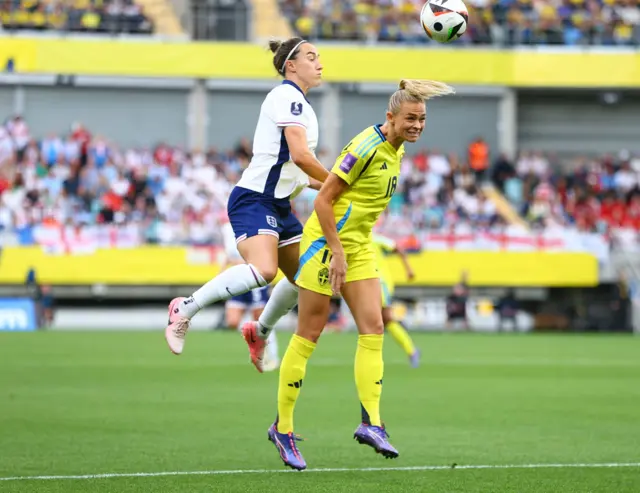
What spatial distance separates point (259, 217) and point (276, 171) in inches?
12.7

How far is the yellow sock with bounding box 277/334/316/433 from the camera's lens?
25.2 ft

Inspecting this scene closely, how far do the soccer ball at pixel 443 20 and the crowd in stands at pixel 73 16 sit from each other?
85.0ft

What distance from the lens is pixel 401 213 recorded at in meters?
30.9

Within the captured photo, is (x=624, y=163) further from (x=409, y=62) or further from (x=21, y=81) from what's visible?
(x=21, y=81)

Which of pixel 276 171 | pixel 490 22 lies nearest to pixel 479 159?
pixel 490 22

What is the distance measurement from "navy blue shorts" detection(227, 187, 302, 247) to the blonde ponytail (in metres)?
1.12

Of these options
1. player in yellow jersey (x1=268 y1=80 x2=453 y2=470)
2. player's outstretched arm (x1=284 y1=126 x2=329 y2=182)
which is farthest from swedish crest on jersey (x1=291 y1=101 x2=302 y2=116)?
player in yellow jersey (x1=268 y1=80 x2=453 y2=470)

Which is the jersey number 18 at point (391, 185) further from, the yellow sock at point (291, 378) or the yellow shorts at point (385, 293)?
the yellow shorts at point (385, 293)

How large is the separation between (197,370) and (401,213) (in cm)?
1538

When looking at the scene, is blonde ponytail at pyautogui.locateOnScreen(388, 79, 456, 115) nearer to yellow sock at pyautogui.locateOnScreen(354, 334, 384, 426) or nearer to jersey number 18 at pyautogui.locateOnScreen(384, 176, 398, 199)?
jersey number 18 at pyautogui.locateOnScreen(384, 176, 398, 199)

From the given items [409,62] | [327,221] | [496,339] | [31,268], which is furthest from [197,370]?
[409,62]

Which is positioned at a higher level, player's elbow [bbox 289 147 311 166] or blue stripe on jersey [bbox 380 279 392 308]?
player's elbow [bbox 289 147 311 166]

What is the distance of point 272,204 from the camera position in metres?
8.11

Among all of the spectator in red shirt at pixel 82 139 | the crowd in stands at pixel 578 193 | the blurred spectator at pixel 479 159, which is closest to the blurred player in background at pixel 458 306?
the crowd in stands at pixel 578 193
